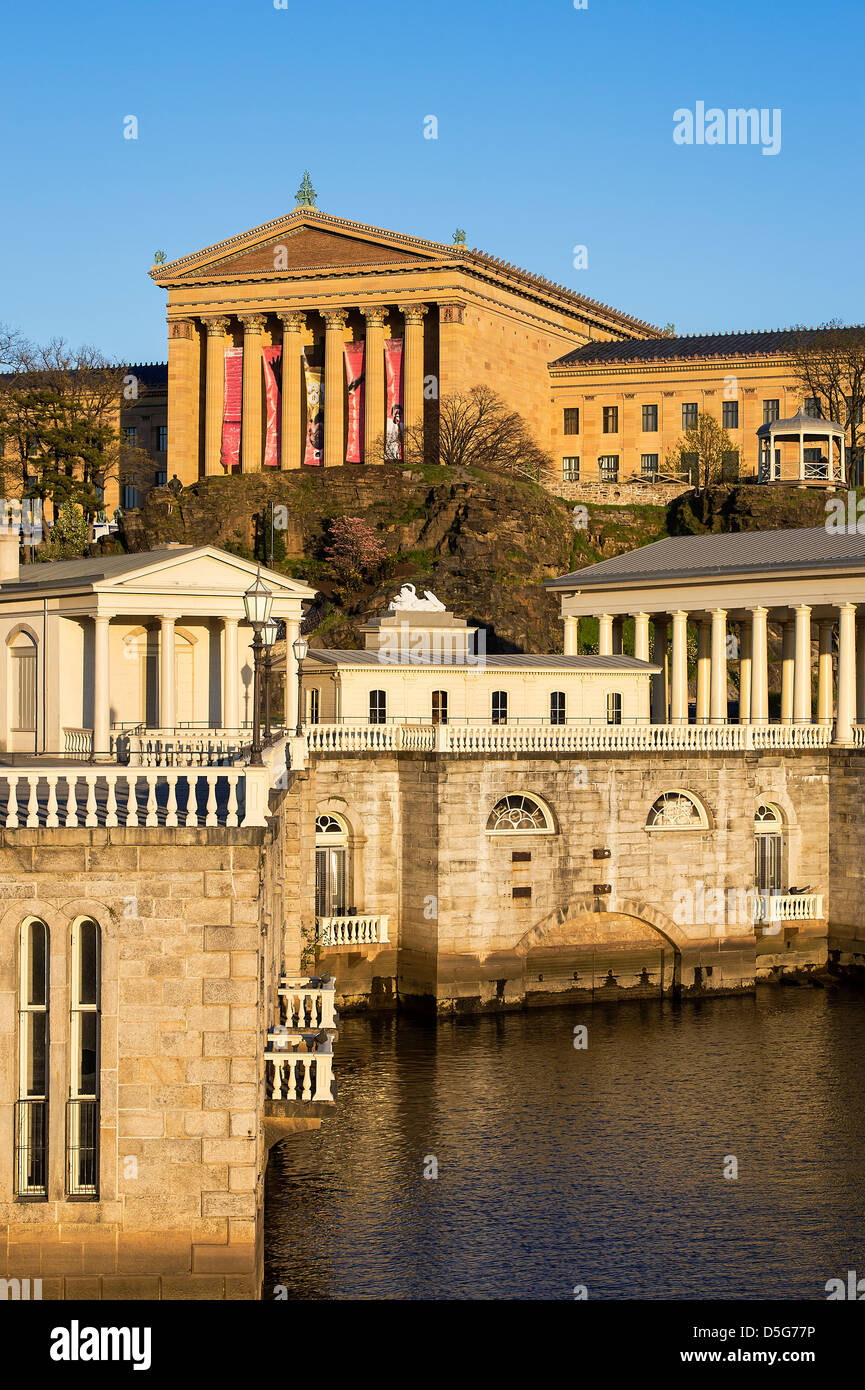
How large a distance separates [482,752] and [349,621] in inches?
1402

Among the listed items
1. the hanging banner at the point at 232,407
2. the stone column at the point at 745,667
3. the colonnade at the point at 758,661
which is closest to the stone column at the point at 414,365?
the hanging banner at the point at 232,407

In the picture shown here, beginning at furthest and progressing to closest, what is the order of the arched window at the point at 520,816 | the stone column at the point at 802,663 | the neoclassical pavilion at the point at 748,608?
the stone column at the point at 802,663
the neoclassical pavilion at the point at 748,608
the arched window at the point at 520,816

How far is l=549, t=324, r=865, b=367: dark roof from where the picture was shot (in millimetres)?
121812

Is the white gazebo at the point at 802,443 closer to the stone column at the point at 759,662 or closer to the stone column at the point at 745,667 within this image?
the stone column at the point at 745,667

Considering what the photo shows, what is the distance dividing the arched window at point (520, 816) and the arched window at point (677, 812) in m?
3.99

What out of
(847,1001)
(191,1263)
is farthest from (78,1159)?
(847,1001)

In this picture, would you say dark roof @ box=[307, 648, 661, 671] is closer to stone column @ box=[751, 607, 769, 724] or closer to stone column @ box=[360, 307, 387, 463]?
stone column @ box=[751, 607, 769, 724]

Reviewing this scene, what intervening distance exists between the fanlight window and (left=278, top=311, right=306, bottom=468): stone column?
66.4m

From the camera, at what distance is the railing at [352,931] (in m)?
53.6

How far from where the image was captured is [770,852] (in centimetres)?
6106
